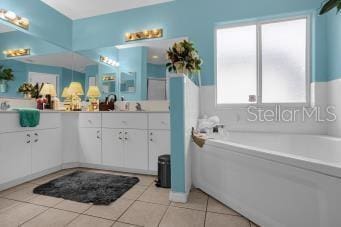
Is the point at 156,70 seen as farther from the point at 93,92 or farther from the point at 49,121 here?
the point at 49,121

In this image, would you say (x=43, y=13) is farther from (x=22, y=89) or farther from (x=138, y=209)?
(x=138, y=209)

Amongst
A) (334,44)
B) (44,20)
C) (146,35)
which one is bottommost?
(334,44)

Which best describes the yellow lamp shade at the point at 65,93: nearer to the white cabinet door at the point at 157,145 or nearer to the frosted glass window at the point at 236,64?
the white cabinet door at the point at 157,145

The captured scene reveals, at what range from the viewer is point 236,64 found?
2.74m

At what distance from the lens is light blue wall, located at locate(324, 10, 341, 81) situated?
2.09 m

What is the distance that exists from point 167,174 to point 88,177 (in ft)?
3.59

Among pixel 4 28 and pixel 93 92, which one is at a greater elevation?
pixel 4 28

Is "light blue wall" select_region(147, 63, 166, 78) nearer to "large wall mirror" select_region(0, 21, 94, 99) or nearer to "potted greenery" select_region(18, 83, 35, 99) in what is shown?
"large wall mirror" select_region(0, 21, 94, 99)

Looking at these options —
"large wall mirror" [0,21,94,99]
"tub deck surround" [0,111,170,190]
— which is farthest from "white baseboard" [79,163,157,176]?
"large wall mirror" [0,21,94,99]

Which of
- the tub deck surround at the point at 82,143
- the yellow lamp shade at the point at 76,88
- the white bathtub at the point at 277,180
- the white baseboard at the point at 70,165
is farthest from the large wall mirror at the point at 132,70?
the white bathtub at the point at 277,180

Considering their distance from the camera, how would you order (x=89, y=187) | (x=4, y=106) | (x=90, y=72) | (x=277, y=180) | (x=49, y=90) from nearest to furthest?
1. (x=277, y=180)
2. (x=89, y=187)
3. (x=4, y=106)
4. (x=49, y=90)
5. (x=90, y=72)

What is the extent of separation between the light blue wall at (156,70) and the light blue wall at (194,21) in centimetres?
51

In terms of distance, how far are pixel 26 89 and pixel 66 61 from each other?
85 centimetres

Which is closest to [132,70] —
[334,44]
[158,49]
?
[158,49]
